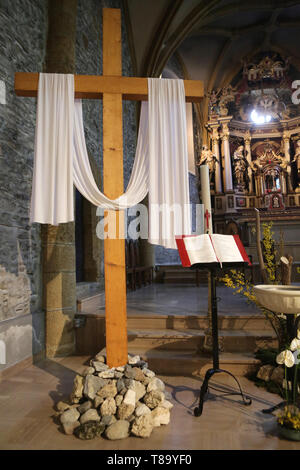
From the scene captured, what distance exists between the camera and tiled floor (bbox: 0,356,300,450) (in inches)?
86.1

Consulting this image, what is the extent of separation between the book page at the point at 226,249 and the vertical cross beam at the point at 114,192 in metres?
0.79

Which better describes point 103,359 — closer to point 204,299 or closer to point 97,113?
point 204,299

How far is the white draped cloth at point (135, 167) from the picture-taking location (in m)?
2.86

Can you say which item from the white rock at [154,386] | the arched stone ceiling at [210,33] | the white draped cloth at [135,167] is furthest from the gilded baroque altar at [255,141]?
the white rock at [154,386]

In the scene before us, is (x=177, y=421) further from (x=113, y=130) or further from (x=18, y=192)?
(x=18, y=192)

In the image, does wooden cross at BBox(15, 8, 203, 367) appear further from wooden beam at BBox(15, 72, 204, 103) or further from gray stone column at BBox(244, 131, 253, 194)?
gray stone column at BBox(244, 131, 253, 194)

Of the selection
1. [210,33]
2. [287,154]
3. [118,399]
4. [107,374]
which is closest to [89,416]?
[118,399]

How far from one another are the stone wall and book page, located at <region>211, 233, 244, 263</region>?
225 centimetres

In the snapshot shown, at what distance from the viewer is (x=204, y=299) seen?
5.84 metres

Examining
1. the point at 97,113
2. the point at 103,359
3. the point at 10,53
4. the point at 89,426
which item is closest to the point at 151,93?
the point at 10,53

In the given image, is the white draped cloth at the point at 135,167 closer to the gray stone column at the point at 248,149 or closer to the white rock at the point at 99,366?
the white rock at the point at 99,366

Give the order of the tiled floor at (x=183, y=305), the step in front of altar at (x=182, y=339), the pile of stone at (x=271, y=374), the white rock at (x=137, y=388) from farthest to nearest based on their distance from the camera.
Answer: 1. the tiled floor at (x=183, y=305)
2. the step in front of altar at (x=182, y=339)
3. the pile of stone at (x=271, y=374)
4. the white rock at (x=137, y=388)

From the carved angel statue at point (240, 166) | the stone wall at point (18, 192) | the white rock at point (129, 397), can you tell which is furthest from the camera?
the carved angel statue at point (240, 166)

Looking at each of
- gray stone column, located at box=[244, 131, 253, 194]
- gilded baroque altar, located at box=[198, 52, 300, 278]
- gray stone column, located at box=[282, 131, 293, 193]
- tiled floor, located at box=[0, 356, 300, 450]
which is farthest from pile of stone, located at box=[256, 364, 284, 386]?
gray stone column, located at box=[244, 131, 253, 194]
